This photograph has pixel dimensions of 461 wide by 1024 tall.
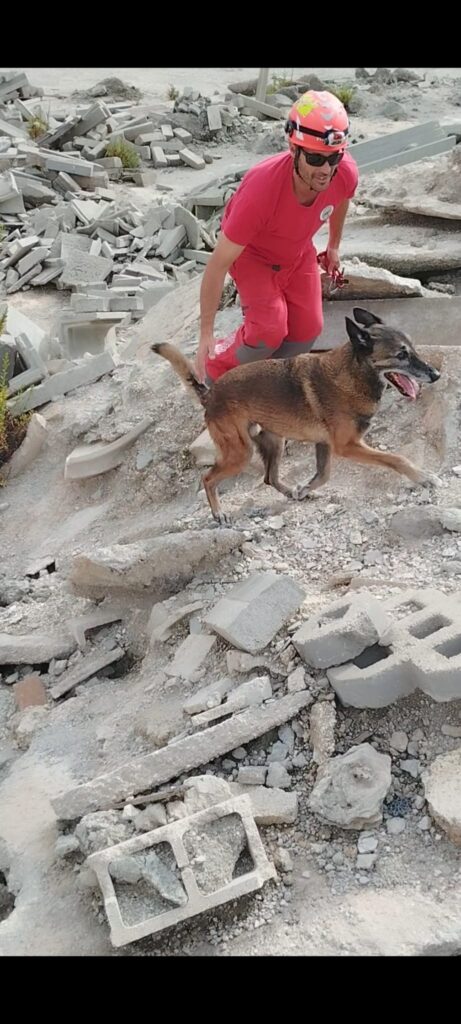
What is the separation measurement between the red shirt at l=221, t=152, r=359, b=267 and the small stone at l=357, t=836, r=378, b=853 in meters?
2.78

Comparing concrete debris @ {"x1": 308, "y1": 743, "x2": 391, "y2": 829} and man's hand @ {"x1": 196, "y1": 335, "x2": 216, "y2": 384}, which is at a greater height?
man's hand @ {"x1": 196, "y1": 335, "x2": 216, "y2": 384}

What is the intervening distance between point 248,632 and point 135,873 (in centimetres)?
122

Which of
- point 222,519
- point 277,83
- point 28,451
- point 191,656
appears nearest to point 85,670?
point 191,656

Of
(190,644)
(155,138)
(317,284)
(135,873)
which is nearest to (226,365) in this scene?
(317,284)

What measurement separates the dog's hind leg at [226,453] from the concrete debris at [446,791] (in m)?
2.14

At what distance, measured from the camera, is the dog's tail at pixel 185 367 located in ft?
16.9

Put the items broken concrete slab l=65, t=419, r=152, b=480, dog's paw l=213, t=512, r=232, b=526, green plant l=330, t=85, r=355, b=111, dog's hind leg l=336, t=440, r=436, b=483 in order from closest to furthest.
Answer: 1. dog's hind leg l=336, t=440, r=436, b=483
2. dog's paw l=213, t=512, r=232, b=526
3. broken concrete slab l=65, t=419, r=152, b=480
4. green plant l=330, t=85, r=355, b=111

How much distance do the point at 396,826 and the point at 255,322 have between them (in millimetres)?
2817

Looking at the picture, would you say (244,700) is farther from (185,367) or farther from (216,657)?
(185,367)

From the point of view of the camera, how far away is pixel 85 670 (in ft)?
16.5

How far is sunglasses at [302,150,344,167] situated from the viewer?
420cm

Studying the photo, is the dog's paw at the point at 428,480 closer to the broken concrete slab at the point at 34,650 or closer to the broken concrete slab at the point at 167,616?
the broken concrete slab at the point at 167,616

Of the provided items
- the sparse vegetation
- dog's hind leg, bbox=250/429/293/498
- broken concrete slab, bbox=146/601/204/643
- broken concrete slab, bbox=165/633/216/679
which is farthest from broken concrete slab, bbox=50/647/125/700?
the sparse vegetation

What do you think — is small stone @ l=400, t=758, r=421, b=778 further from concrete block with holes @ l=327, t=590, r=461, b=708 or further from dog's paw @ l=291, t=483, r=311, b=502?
dog's paw @ l=291, t=483, r=311, b=502
